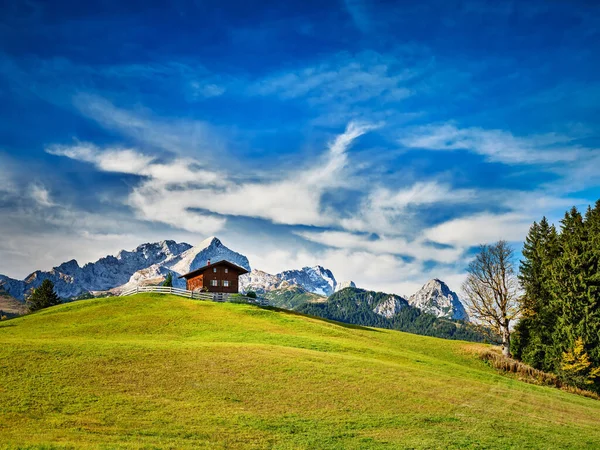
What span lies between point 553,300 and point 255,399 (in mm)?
47799

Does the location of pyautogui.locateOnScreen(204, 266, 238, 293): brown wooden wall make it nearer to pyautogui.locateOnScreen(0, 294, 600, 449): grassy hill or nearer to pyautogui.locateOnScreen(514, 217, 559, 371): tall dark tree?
pyautogui.locateOnScreen(0, 294, 600, 449): grassy hill

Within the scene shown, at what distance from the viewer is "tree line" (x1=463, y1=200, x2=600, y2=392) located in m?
49.5

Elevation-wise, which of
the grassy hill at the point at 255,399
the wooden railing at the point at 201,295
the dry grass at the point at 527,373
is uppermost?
the wooden railing at the point at 201,295

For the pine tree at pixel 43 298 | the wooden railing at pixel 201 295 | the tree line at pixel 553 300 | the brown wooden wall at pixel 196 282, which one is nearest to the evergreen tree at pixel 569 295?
the tree line at pixel 553 300

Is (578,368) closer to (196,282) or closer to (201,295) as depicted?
(201,295)

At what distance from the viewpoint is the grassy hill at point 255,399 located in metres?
18.5

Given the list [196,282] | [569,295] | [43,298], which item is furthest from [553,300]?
[43,298]

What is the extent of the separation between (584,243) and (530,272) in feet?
34.3

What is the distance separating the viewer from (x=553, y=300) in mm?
54938

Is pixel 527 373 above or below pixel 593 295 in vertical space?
below

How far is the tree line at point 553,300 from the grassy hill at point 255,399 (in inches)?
472

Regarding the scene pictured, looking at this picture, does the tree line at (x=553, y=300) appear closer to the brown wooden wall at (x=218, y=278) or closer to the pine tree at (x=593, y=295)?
the pine tree at (x=593, y=295)

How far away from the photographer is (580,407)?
3434 cm

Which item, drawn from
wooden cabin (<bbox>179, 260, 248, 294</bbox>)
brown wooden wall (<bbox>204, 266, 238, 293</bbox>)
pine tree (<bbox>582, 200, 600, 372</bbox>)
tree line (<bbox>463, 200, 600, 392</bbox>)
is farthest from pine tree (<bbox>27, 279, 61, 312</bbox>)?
pine tree (<bbox>582, 200, 600, 372</bbox>)
